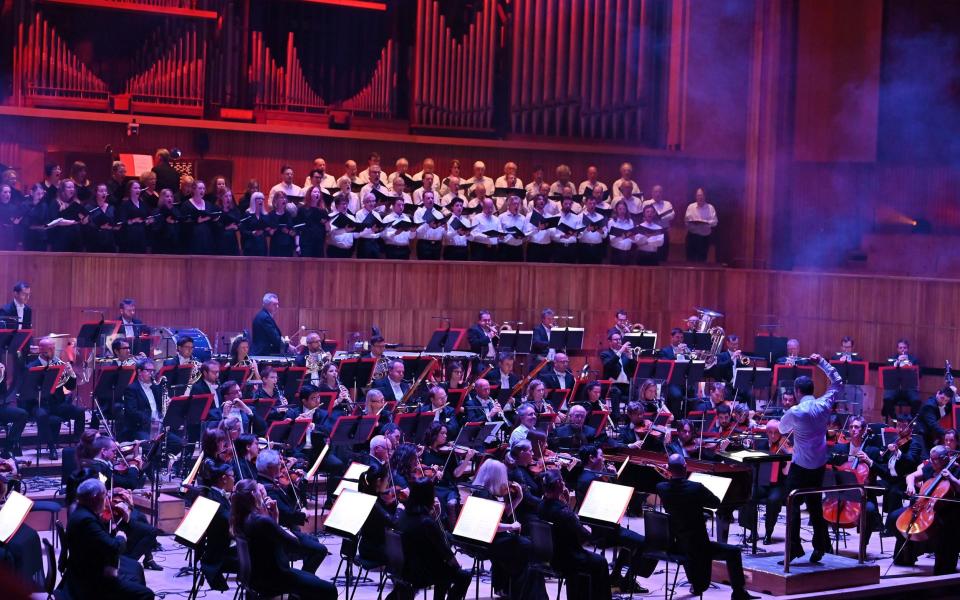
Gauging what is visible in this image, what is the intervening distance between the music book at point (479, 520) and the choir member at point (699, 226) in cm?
955

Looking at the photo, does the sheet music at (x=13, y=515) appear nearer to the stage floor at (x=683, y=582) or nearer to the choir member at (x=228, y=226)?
the stage floor at (x=683, y=582)

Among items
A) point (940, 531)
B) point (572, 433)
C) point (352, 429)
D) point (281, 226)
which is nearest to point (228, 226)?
point (281, 226)

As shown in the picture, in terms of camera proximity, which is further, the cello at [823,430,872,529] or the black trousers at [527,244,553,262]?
the black trousers at [527,244,553,262]

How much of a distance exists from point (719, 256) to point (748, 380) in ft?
15.8

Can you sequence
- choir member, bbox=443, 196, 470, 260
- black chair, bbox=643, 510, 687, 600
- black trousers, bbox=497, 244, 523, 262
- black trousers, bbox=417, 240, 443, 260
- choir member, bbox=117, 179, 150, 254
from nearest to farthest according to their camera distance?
black chair, bbox=643, 510, 687, 600 < choir member, bbox=117, 179, 150, 254 < choir member, bbox=443, 196, 470, 260 < black trousers, bbox=417, 240, 443, 260 < black trousers, bbox=497, 244, 523, 262

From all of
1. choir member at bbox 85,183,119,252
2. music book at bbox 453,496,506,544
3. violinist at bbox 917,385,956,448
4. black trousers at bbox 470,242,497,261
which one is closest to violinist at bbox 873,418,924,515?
violinist at bbox 917,385,956,448

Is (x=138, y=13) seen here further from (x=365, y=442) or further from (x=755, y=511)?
(x=755, y=511)

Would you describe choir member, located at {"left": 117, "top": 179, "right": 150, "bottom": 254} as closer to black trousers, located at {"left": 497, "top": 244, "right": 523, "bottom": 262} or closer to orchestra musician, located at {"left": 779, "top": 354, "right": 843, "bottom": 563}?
black trousers, located at {"left": 497, "top": 244, "right": 523, "bottom": 262}

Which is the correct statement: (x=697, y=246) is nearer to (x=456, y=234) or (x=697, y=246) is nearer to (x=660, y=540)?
(x=456, y=234)

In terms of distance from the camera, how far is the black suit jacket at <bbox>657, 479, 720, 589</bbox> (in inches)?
322

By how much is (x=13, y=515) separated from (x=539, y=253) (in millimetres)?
9377

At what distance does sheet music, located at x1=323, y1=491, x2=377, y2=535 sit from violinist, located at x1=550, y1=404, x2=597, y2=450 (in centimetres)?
312

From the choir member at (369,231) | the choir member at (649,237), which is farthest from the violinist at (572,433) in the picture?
the choir member at (649,237)

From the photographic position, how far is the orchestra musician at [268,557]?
6762 millimetres
